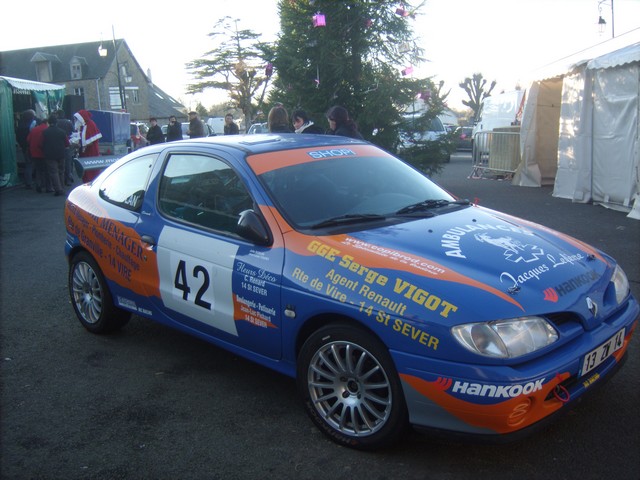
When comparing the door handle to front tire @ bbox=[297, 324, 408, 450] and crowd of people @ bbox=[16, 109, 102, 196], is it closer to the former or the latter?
front tire @ bbox=[297, 324, 408, 450]

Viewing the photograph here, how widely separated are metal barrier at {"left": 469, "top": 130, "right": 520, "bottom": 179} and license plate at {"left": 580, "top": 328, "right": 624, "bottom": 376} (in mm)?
12936

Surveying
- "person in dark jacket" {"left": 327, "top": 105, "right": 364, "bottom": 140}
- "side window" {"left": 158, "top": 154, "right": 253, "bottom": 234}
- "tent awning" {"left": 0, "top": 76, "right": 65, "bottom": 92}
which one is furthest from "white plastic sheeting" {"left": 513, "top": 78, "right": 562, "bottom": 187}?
"tent awning" {"left": 0, "top": 76, "right": 65, "bottom": 92}

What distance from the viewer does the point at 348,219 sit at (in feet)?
12.1

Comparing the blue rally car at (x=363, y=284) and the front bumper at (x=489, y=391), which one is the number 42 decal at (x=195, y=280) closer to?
the blue rally car at (x=363, y=284)

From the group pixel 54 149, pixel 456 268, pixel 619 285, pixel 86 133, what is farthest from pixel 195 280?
pixel 86 133

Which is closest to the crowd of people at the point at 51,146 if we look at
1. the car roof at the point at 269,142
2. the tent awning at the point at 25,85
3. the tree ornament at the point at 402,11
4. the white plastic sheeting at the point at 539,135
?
the tent awning at the point at 25,85

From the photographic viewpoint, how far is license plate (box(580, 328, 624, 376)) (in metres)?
2.98

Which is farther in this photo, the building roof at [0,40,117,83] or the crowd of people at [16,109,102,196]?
the building roof at [0,40,117,83]

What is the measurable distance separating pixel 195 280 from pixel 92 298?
160 centimetres

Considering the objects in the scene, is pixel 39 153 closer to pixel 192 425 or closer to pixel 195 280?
pixel 195 280

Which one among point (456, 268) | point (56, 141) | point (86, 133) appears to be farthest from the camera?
point (86, 133)

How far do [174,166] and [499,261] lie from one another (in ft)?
8.12

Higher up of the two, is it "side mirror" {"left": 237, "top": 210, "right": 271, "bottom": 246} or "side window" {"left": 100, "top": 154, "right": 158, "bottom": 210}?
"side window" {"left": 100, "top": 154, "right": 158, "bottom": 210}

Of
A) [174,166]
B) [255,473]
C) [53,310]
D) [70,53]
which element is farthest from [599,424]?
[70,53]
